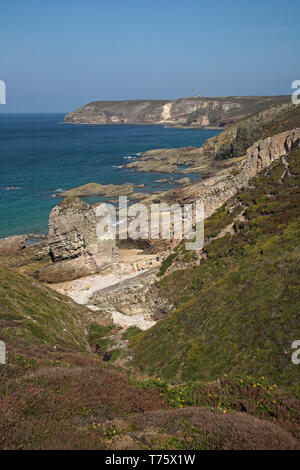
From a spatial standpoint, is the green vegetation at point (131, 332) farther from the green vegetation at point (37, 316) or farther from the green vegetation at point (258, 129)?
the green vegetation at point (258, 129)

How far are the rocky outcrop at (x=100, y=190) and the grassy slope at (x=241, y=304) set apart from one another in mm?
43530

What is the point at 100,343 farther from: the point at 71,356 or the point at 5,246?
the point at 5,246

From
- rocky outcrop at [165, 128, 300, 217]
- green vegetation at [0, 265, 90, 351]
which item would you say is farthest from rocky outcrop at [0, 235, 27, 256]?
rocky outcrop at [165, 128, 300, 217]

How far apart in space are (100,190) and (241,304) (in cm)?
5470

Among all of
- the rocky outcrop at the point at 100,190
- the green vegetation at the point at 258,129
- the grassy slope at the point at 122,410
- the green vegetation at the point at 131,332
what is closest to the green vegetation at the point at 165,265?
the green vegetation at the point at 131,332

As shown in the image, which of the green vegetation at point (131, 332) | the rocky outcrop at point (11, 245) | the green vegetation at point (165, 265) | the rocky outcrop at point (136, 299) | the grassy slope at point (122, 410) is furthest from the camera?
the rocky outcrop at point (11, 245)

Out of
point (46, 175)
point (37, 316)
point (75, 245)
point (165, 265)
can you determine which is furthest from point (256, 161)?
point (46, 175)

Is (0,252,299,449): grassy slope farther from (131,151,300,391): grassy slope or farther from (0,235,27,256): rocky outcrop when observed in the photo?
(0,235,27,256): rocky outcrop

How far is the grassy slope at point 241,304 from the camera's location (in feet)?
42.6

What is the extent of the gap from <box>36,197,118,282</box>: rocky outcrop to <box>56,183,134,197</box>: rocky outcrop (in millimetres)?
35566

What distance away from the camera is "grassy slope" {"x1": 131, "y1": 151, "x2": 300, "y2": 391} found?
13.0m

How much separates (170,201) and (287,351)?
43027 millimetres

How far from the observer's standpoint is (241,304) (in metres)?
15.8

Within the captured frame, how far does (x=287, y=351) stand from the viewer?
1217cm
